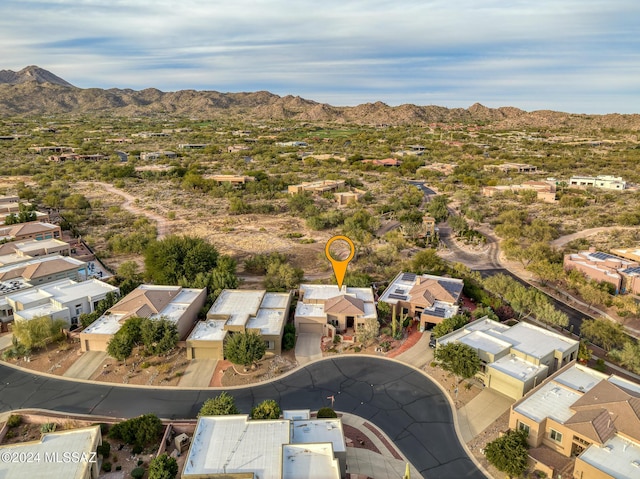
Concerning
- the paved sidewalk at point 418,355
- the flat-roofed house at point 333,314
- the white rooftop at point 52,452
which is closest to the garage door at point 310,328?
the flat-roofed house at point 333,314

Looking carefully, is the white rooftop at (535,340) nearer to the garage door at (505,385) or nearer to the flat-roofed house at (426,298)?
the garage door at (505,385)

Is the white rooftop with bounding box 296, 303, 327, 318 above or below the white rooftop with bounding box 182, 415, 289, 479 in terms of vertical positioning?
below

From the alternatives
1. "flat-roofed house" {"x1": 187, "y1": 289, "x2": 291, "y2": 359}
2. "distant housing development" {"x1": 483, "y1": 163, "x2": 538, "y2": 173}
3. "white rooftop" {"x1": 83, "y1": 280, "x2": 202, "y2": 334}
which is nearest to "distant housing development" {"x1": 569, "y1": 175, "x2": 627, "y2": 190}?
"distant housing development" {"x1": 483, "y1": 163, "x2": 538, "y2": 173}

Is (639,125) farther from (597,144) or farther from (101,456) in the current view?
(101,456)

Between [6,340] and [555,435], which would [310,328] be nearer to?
[555,435]

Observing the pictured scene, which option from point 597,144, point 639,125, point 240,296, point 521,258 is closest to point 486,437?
point 240,296

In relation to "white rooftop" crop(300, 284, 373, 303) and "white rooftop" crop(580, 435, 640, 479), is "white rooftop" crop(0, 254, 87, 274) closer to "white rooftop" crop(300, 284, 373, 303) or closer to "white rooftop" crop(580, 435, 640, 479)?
"white rooftop" crop(300, 284, 373, 303)
